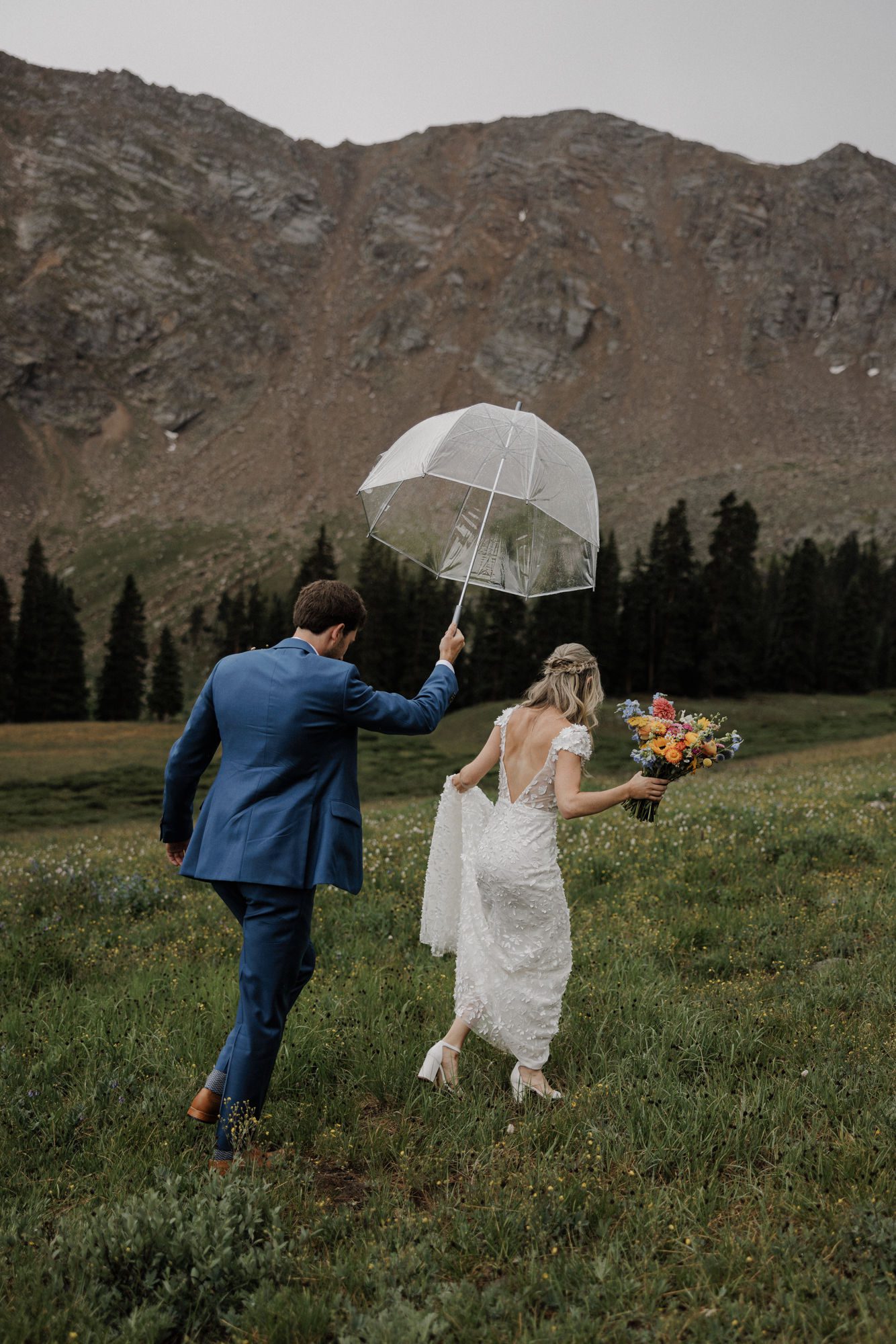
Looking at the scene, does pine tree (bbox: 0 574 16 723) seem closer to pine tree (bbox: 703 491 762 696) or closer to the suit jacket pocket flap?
pine tree (bbox: 703 491 762 696)

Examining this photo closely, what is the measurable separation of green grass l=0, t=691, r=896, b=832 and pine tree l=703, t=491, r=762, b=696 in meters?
3.83

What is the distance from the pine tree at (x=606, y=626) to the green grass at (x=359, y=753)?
11.6m

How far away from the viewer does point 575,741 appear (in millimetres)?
5738

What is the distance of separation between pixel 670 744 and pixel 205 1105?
3.59m

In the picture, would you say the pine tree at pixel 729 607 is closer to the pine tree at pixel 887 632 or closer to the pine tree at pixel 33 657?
the pine tree at pixel 887 632

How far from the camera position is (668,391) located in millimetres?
181875

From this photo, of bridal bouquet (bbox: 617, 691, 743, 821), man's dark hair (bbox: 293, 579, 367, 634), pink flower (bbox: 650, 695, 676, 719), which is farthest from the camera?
pink flower (bbox: 650, 695, 676, 719)

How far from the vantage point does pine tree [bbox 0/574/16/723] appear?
73625 mm

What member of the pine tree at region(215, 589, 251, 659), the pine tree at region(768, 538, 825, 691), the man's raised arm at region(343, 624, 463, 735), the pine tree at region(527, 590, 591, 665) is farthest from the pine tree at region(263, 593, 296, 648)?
the man's raised arm at region(343, 624, 463, 735)

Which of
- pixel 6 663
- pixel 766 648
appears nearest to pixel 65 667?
pixel 6 663

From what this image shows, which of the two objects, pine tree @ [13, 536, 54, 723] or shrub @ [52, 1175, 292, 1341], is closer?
shrub @ [52, 1175, 292, 1341]

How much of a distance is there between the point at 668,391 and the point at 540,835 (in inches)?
7560

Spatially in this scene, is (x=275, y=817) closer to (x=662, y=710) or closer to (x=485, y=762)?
(x=485, y=762)

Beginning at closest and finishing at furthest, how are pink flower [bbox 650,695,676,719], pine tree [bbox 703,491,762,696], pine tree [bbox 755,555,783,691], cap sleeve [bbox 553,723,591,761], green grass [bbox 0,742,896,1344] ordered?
green grass [bbox 0,742,896,1344]
cap sleeve [bbox 553,723,591,761]
pink flower [bbox 650,695,676,719]
pine tree [bbox 703,491,762,696]
pine tree [bbox 755,555,783,691]
